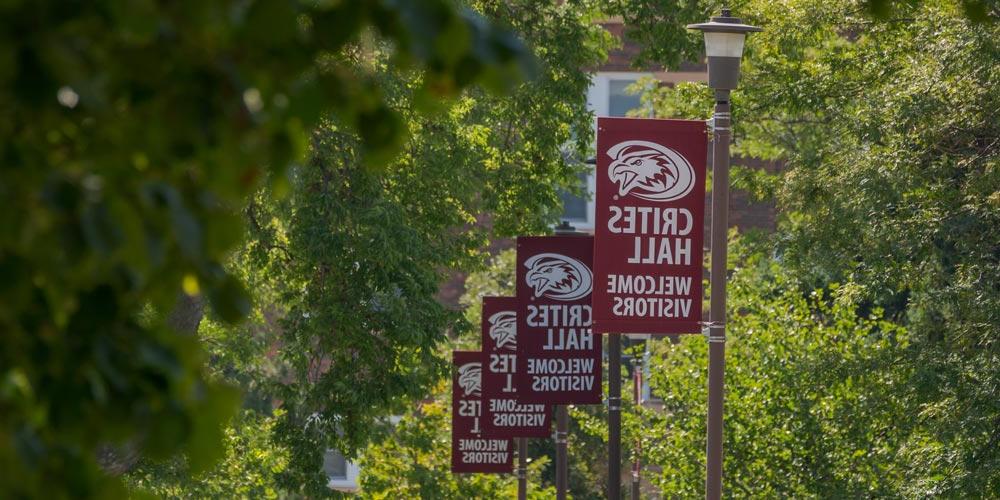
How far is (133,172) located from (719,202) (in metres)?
9.73

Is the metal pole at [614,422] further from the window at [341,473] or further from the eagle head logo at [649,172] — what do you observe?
the window at [341,473]

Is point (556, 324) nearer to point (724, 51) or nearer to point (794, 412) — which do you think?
point (794, 412)

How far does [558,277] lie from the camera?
1745 cm

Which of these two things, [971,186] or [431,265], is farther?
[431,265]

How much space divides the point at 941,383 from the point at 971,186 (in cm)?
198

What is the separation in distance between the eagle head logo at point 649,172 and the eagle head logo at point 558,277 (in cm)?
541

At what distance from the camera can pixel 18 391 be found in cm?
282

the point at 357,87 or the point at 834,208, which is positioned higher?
the point at 834,208

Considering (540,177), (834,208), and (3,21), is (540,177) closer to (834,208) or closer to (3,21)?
(834,208)

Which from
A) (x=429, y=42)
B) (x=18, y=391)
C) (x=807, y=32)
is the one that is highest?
(x=807, y=32)

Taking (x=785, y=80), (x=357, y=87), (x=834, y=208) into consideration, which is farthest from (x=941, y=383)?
(x=357, y=87)

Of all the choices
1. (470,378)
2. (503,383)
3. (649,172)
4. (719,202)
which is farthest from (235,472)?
(649,172)

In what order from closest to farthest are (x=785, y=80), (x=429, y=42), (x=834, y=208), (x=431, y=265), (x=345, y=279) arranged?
(x=429, y=42) → (x=345, y=279) → (x=431, y=265) → (x=834, y=208) → (x=785, y=80)

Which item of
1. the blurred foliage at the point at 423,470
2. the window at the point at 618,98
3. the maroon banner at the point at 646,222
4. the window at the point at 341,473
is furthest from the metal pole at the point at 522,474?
the window at the point at 618,98
